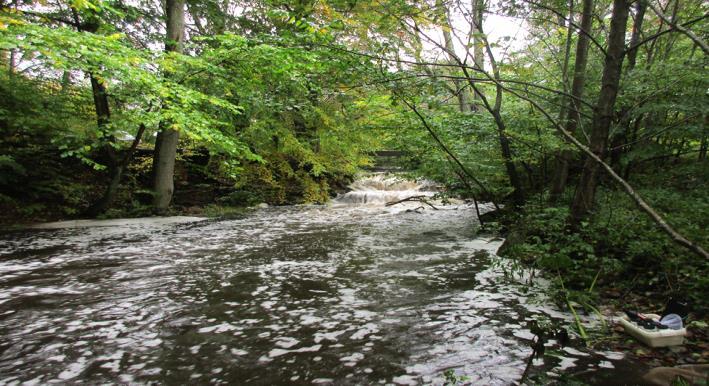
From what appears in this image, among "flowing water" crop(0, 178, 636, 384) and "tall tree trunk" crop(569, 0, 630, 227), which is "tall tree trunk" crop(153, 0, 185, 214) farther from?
"tall tree trunk" crop(569, 0, 630, 227)

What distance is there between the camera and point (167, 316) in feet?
11.3

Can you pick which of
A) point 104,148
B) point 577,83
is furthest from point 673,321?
point 104,148

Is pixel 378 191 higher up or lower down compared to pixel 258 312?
higher up

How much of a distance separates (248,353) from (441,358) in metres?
1.34

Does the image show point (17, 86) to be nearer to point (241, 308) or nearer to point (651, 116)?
point (241, 308)

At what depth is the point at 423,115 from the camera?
6.94m

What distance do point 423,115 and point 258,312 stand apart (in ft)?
15.3

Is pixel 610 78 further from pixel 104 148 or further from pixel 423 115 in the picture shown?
pixel 104 148

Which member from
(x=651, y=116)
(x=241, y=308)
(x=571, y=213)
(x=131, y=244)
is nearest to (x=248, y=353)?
(x=241, y=308)

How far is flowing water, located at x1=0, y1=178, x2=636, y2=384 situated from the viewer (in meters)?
2.55

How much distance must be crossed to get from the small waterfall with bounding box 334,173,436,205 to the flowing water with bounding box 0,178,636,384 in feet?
24.0

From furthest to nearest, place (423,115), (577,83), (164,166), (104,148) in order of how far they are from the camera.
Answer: (164,166)
(104,148)
(423,115)
(577,83)

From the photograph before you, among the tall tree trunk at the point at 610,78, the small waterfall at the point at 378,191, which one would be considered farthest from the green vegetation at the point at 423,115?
the small waterfall at the point at 378,191

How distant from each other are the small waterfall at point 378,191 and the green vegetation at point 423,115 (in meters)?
1.73
